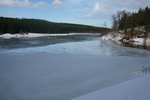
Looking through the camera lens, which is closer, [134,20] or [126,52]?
[126,52]

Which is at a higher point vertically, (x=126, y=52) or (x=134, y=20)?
(x=134, y=20)

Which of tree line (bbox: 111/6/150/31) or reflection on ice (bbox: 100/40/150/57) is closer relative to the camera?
reflection on ice (bbox: 100/40/150/57)

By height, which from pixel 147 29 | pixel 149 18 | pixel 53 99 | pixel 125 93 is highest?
pixel 149 18

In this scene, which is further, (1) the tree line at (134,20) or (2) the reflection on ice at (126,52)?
(1) the tree line at (134,20)

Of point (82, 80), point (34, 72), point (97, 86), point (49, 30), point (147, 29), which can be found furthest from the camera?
point (49, 30)

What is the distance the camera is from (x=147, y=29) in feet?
93.8

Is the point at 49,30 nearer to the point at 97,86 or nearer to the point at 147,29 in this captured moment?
the point at 147,29

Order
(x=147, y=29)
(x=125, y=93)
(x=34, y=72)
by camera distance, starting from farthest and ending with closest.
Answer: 1. (x=147, y=29)
2. (x=34, y=72)
3. (x=125, y=93)

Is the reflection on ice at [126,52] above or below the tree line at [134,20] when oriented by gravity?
below

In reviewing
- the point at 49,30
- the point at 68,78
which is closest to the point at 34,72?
the point at 68,78

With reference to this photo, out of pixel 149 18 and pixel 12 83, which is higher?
pixel 149 18

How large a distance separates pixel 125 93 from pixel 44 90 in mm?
2587

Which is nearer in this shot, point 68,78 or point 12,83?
point 12,83

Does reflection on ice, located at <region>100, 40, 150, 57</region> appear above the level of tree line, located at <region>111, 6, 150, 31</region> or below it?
below
